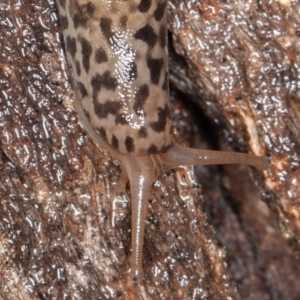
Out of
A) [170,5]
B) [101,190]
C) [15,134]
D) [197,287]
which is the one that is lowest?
[197,287]

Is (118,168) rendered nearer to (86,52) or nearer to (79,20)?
(86,52)

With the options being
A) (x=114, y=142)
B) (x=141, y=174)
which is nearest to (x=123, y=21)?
(x=114, y=142)

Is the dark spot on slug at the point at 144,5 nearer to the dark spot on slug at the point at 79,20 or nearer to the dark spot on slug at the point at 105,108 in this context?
the dark spot on slug at the point at 79,20

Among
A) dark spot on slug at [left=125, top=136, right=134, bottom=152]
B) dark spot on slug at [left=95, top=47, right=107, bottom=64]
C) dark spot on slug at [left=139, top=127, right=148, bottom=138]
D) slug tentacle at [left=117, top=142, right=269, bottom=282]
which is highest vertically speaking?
dark spot on slug at [left=95, top=47, right=107, bottom=64]

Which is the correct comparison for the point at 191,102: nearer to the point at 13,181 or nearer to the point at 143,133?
the point at 143,133

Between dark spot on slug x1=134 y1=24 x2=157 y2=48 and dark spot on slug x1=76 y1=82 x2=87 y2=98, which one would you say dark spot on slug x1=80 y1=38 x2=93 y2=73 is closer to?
dark spot on slug x1=76 y1=82 x2=87 y2=98

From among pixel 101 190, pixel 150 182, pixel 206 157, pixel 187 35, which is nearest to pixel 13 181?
pixel 101 190

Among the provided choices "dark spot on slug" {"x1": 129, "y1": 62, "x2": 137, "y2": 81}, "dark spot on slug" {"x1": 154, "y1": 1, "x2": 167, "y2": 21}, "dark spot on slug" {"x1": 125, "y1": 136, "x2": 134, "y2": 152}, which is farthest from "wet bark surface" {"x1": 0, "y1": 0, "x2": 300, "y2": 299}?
"dark spot on slug" {"x1": 129, "y1": 62, "x2": 137, "y2": 81}
